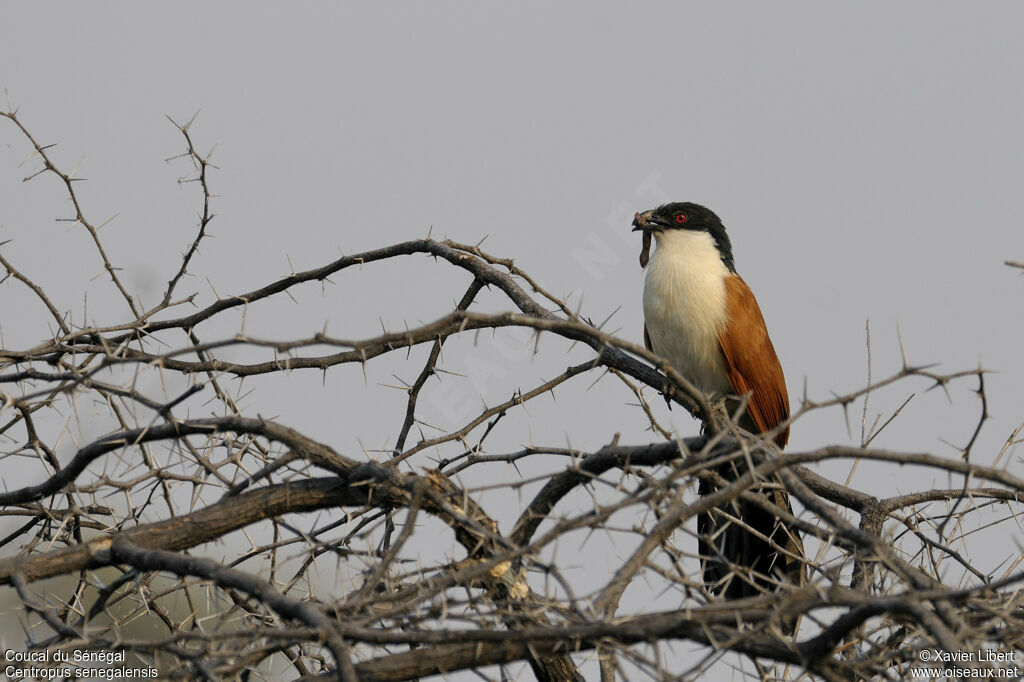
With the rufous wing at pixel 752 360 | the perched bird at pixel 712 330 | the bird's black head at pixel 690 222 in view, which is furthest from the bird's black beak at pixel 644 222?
the rufous wing at pixel 752 360

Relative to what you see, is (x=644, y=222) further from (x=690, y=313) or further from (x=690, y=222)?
(x=690, y=313)

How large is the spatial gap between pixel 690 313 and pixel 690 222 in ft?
1.79

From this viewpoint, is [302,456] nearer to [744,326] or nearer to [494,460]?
[494,460]

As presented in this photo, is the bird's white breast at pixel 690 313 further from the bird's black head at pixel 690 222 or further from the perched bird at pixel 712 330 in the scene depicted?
the bird's black head at pixel 690 222

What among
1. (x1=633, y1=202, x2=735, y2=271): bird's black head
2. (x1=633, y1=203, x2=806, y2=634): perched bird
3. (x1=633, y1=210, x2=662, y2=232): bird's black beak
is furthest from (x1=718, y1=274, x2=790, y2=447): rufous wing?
(x1=633, y1=210, x2=662, y2=232): bird's black beak

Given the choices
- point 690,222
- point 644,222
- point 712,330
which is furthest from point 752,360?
point 644,222

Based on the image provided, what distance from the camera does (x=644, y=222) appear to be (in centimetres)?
462

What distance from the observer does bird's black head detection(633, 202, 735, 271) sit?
180 inches

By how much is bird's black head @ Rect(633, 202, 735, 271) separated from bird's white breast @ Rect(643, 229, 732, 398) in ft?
0.50

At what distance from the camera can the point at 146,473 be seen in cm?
246

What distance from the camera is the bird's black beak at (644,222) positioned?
15.1 feet

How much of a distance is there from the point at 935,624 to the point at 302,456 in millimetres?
1329

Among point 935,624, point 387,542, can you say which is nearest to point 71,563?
point 387,542

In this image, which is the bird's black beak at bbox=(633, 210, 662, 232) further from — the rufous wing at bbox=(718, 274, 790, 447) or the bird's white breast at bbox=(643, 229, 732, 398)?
the rufous wing at bbox=(718, 274, 790, 447)
